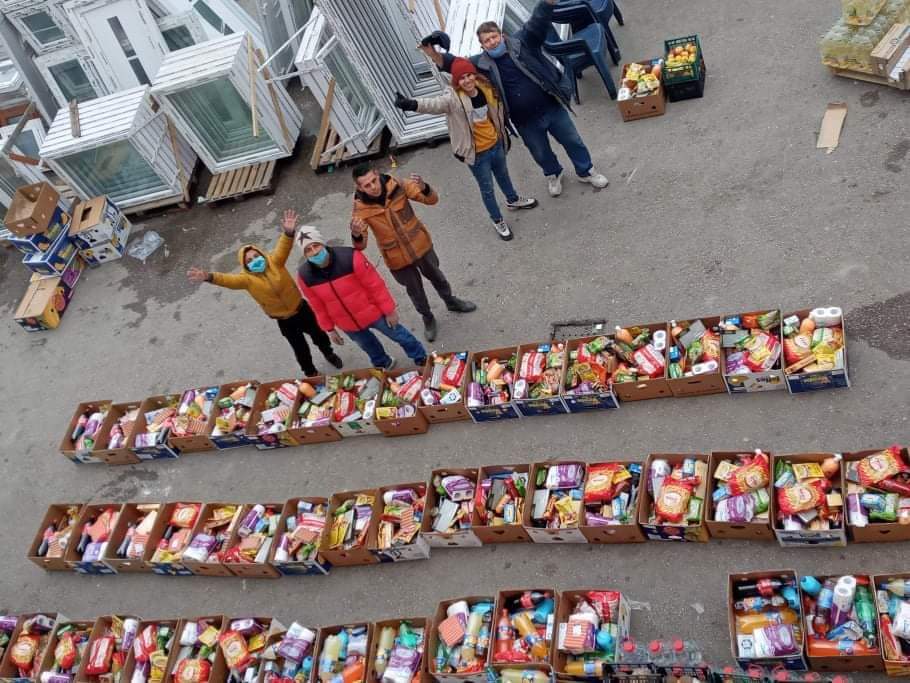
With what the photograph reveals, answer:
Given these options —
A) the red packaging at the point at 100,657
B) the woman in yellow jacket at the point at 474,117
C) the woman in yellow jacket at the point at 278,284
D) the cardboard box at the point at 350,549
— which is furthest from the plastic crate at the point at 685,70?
the red packaging at the point at 100,657

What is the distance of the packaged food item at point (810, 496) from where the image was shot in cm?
530

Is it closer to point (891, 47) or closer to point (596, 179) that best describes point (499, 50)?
point (596, 179)

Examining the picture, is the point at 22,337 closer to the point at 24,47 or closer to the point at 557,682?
the point at 24,47

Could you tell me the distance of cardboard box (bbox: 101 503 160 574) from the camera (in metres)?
7.15

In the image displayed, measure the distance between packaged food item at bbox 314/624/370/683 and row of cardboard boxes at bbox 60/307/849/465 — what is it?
77.2 inches

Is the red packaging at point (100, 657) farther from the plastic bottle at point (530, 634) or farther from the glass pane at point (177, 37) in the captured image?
the glass pane at point (177, 37)

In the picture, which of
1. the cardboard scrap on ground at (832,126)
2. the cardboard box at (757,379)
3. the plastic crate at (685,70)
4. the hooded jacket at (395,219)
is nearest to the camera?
the cardboard box at (757,379)

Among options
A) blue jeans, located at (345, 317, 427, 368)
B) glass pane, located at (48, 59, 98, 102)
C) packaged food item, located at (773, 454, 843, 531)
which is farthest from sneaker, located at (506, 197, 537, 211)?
glass pane, located at (48, 59, 98, 102)

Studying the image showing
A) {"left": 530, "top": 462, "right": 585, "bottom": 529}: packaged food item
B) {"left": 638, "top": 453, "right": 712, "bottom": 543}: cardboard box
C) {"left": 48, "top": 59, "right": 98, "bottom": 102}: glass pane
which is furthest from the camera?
{"left": 48, "top": 59, "right": 98, "bottom": 102}: glass pane

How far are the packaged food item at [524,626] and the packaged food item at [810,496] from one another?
166 cm

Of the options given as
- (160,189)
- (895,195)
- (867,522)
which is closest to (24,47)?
(160,189)

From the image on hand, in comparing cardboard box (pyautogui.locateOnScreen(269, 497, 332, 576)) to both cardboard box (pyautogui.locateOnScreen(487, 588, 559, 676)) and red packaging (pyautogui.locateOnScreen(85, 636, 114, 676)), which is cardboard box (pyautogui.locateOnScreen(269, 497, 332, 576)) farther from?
cardboard box (pyautogui.locateOnScreen(487, 588, 559, 676))

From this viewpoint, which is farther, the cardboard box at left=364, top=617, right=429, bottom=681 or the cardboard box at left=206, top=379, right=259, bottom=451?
the cardboard box at left=206, top=379, right=259, bottom=451

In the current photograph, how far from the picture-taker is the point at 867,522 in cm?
522
